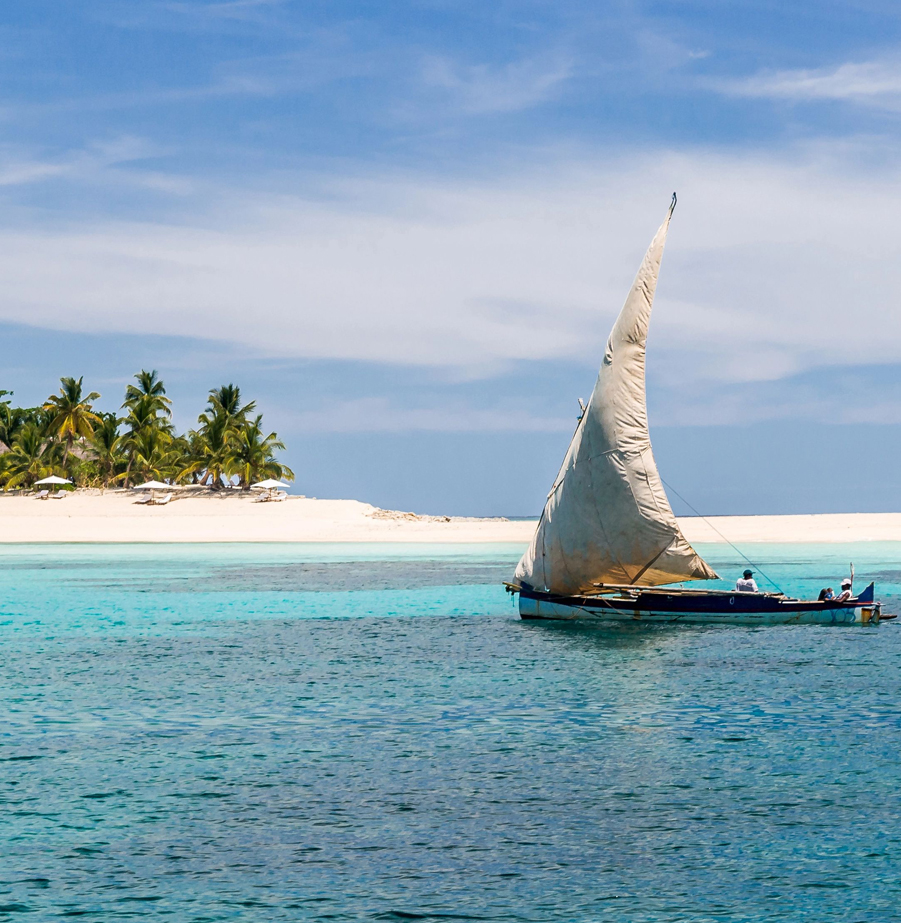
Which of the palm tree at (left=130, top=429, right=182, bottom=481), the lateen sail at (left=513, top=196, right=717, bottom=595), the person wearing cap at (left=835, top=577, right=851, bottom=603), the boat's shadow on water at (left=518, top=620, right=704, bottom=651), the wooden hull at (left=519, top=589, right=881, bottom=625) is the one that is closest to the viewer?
the boat's shadow on water at (left=518, top=620, right=704, bottom=651)

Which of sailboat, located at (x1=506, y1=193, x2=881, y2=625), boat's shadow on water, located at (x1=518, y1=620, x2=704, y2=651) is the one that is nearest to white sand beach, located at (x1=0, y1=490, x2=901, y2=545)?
boat's shadow on water, located at (x1=518, y1=620, x2=704, y2=651)

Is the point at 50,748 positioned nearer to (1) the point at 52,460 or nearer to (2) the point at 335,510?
(2) the point at 335,510

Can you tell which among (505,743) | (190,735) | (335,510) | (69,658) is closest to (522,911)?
(505,743)

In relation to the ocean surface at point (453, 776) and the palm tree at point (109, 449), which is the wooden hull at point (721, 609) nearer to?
the ocean surface at point (453, 776)

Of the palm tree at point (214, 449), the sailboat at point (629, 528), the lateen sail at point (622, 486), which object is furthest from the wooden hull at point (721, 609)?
the palm tree at point (214, 449)

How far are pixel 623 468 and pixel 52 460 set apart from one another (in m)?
91.5

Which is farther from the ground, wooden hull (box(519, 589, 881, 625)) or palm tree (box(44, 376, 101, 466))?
palm tree (box(44, 376, 101, 466))

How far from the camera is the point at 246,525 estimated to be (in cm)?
10000

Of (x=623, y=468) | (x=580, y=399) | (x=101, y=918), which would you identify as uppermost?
(x=580, y=399)

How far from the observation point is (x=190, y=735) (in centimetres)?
1973

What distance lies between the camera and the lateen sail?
35156mm

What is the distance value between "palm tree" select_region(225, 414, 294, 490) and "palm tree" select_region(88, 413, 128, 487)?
1187cm

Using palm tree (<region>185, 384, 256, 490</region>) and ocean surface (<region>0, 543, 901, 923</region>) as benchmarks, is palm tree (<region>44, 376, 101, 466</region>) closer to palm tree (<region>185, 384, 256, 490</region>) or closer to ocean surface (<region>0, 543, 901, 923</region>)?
palm tree (<region>185, 384, 256, 490</region>)

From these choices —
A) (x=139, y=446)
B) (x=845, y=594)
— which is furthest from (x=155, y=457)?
(x=845, y=594)
